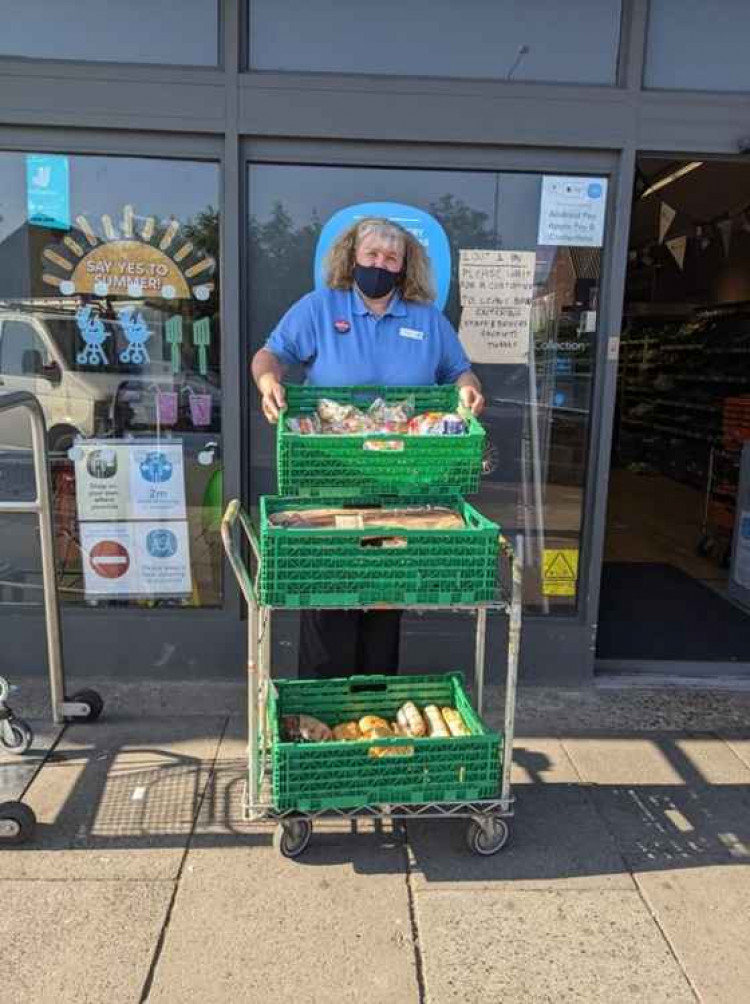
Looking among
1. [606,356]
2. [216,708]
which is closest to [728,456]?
[606,356]

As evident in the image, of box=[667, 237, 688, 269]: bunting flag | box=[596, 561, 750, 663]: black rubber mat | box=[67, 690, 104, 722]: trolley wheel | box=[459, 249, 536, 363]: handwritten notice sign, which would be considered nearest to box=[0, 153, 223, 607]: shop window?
box=[67, 690, 104, 722]: trolley wheel

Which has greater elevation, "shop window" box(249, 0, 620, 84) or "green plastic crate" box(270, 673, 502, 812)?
"shop window" box(249, 0, 620, 84)

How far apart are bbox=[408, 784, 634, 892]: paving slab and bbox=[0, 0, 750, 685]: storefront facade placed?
4.12 feet

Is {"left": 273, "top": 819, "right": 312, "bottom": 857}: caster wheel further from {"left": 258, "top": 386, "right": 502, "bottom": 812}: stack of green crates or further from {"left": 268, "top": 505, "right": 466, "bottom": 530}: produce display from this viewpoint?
{"left": 268, "top": 505, "right": 466, "bottom": 530}: produce display

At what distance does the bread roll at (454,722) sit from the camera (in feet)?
9.59

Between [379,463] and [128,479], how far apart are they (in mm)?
2040

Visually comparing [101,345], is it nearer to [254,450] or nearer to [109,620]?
[254,450]

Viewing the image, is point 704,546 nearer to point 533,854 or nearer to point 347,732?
point 533,854

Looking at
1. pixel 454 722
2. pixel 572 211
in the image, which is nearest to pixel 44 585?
pixel 454 722

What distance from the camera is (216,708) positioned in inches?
157

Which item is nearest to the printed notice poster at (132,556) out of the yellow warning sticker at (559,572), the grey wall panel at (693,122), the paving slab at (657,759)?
the yellow warning sticker at (559,572)

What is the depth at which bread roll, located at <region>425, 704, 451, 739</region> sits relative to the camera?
115 inches

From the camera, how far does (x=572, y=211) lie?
4066 millimetres

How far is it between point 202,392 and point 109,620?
1.24m
